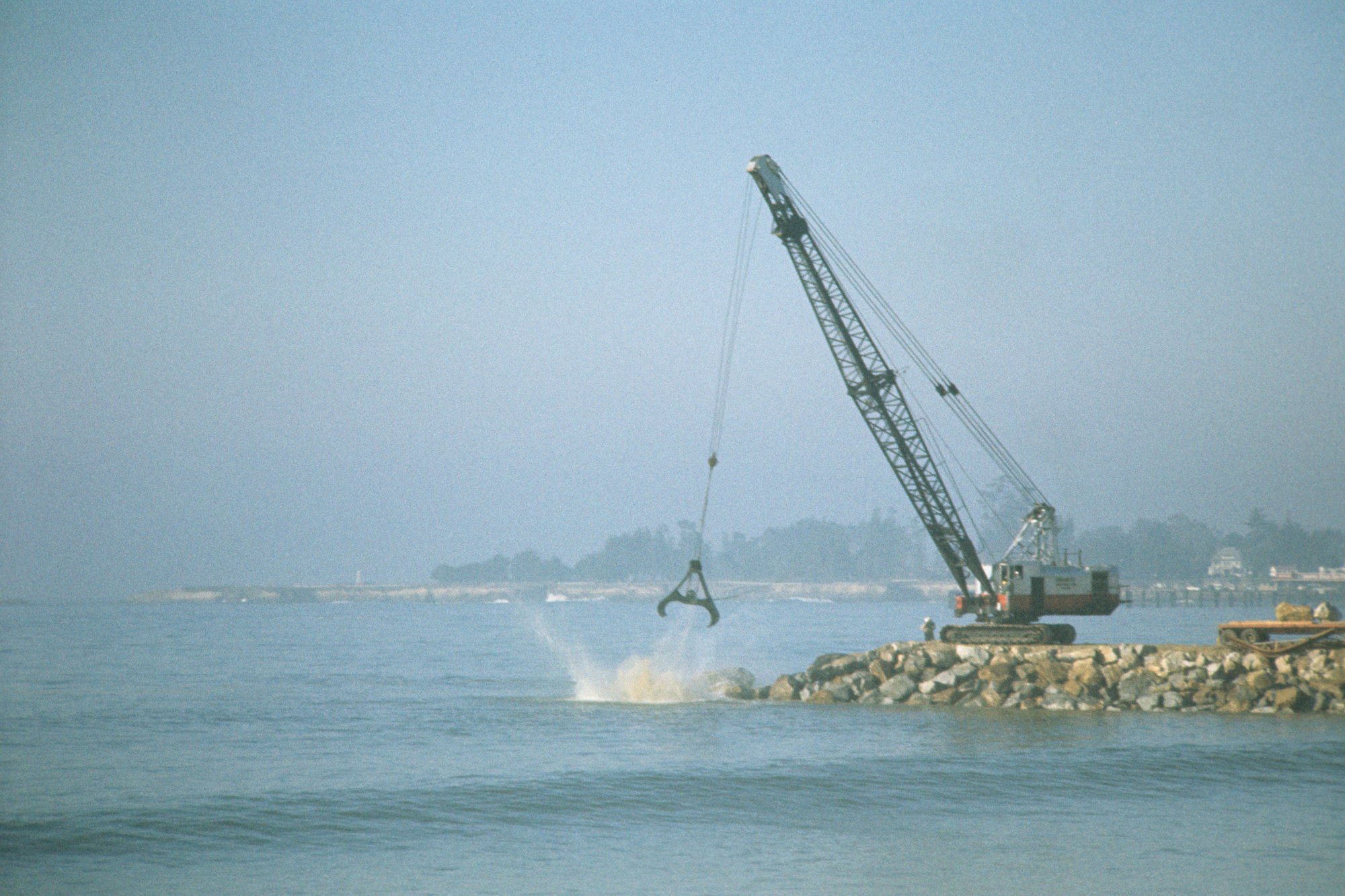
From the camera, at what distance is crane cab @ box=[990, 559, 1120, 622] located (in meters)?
50.1

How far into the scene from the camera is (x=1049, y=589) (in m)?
50.4

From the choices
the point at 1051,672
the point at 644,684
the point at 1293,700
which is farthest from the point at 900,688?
the point at 1293,700

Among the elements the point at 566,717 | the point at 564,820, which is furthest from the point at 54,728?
the point at 564,820

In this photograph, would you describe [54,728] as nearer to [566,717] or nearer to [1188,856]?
[566,717]

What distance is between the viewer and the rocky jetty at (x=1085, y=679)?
42.6 metres

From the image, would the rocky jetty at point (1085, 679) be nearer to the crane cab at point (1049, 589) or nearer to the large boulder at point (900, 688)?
the large boulder at point (900, 688)

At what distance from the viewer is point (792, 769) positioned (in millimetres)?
33781

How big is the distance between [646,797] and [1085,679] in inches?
806

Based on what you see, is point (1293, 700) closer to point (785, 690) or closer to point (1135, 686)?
point (1135, 686)

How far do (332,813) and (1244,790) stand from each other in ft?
68.7

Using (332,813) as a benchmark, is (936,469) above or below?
above

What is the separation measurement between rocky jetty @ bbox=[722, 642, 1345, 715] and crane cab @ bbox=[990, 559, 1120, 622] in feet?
9.28

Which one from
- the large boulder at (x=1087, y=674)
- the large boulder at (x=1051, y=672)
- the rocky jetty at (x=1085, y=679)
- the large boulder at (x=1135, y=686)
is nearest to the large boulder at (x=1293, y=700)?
the rocky jetty at (x=1085, y=679)

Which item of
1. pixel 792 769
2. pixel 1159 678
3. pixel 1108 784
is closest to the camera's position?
pixel 1108 784
